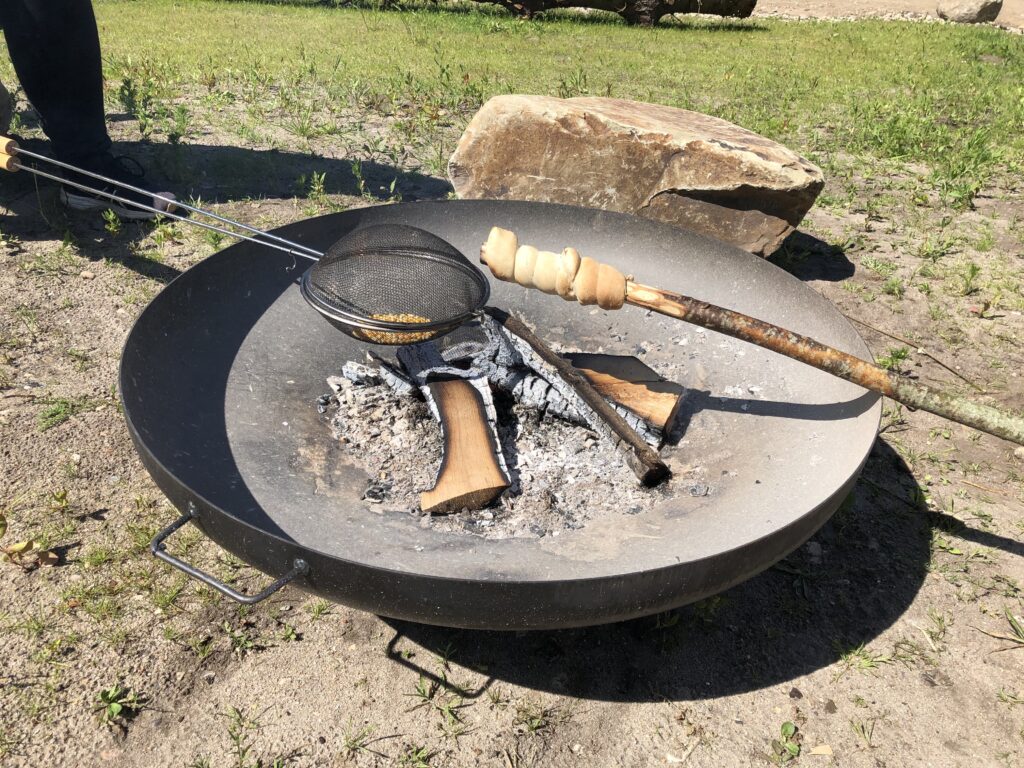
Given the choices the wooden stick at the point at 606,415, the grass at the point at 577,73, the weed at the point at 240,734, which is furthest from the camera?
the grass at the point at 577,73

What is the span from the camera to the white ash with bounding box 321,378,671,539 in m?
2.30

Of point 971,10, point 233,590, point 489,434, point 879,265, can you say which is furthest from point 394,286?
point 971,10

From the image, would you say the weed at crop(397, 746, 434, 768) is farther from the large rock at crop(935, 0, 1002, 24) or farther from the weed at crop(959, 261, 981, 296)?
the large rock at crop(935, 0, 1002, 24)

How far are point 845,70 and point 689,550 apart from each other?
7973 mm

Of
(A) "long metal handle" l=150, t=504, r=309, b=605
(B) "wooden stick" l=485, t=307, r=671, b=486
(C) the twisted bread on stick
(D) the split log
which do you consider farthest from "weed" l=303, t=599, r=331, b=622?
(C) the twisted bread on stick

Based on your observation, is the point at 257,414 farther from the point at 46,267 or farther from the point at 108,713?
the point at 46,267

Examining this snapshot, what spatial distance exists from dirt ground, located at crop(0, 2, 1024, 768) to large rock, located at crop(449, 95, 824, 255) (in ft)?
4.26

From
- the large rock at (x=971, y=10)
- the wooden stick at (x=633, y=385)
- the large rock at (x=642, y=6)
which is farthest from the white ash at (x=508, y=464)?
the large rock at (x=971, y=10)

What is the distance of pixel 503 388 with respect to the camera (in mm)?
2760

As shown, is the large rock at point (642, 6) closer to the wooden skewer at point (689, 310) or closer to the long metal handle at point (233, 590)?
the wooden skewer at point (689, 310)

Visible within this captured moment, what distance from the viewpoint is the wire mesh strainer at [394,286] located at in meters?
2.44

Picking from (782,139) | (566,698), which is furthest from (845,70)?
(566,698)

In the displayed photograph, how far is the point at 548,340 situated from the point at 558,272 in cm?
96

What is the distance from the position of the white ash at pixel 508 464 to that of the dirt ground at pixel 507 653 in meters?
0.37
